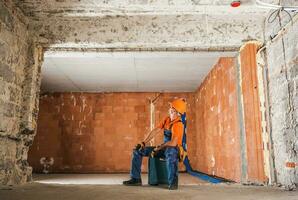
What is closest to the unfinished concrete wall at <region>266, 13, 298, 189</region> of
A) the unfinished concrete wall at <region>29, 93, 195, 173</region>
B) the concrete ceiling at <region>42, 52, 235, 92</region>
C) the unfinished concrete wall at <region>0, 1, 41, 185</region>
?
the concrete ceiling at <region>42, 52, 235, 92</region>

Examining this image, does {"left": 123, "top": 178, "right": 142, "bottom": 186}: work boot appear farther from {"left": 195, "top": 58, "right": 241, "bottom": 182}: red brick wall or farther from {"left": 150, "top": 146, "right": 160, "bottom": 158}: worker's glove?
{"left": 195, "top": 58, "right": 241, "bottom": 182}: red brick wall

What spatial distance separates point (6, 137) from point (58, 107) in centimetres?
527

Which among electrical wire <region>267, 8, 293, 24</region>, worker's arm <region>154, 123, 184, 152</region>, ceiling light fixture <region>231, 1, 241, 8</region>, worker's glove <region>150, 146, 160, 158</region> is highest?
ceiling light fixture <region>231, 1, 241, 8</region>

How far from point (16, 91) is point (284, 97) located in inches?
128

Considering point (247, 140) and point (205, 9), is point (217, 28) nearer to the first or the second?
point (205, 9)

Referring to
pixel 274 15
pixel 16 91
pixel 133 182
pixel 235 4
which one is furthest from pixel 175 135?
pixel 16 91

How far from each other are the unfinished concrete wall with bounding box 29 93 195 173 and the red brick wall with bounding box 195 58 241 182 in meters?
1.11

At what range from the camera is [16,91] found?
3.69 m

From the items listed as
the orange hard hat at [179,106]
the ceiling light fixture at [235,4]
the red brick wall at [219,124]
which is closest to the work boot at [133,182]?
the orange hard hat at [179,106]

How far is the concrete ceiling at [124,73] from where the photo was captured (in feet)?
19.6

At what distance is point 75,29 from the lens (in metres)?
3.98

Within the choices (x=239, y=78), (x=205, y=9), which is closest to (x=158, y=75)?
(x=239, y=78)

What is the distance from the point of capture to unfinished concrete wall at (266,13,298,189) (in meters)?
2.93

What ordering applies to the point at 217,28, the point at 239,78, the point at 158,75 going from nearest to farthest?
the point at 217,28
the point at 239,78
the point at 158,75
